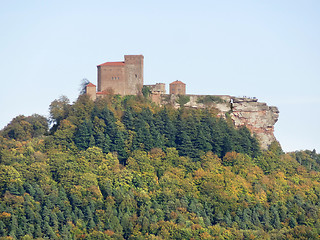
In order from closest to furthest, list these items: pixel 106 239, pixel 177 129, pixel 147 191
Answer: pixel 106 239, pixel 147 191, pixel 177 129

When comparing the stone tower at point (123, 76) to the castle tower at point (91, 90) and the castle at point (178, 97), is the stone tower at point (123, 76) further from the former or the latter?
the castle tower at point (91, 90)

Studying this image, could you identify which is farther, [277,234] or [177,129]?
[177,129]

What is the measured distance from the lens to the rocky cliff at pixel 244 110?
326ft

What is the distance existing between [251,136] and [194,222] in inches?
659

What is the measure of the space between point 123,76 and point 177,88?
19.8 ft

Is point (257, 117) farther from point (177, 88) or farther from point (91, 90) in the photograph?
point (91, 90)

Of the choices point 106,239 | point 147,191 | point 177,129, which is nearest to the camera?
point 106,239

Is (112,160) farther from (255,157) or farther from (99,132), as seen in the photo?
(255,157)

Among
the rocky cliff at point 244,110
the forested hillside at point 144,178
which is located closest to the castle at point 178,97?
the rocky cliff at point 244,110

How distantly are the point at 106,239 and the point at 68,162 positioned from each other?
33.8 feet

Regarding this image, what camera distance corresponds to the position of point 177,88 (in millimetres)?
99375

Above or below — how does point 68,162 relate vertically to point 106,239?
above

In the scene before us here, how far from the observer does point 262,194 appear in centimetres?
9394

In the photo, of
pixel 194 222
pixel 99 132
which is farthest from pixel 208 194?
pixel 99 132
